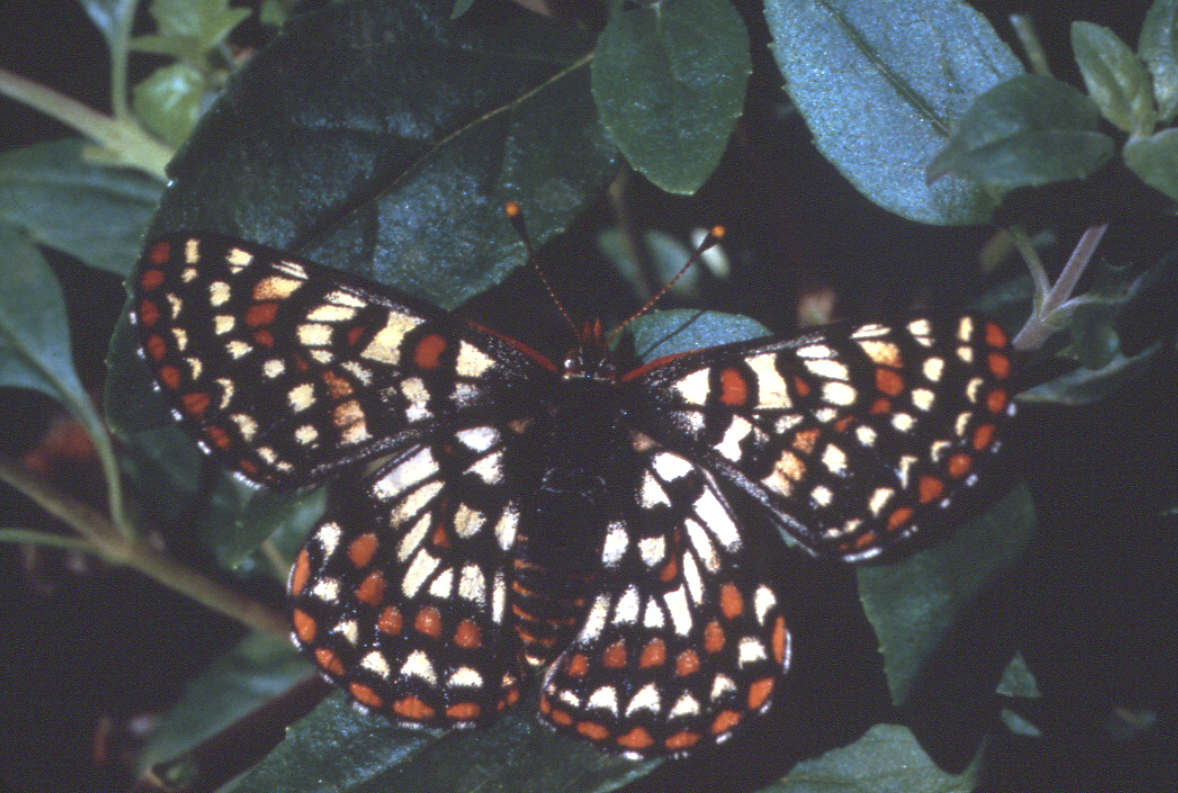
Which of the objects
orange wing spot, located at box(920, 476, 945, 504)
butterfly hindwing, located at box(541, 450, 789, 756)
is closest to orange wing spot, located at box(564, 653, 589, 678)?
butterfly hindwing, located at box(541, 450, 789, 756)

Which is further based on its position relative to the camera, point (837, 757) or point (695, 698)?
point (837, 757)

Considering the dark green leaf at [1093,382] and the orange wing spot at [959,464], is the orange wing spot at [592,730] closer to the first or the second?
the orange wing spot at [959,464]

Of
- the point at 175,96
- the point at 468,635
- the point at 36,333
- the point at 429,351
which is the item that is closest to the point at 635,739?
the point at 468,635

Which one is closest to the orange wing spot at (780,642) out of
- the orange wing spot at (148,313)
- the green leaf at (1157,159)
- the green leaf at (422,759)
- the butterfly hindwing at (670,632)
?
the butterfly hindwing at (670,632)

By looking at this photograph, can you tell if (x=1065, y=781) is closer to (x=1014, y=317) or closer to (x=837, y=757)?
(x=837, y=757)

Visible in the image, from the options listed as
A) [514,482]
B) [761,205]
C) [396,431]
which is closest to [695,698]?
[514,482]

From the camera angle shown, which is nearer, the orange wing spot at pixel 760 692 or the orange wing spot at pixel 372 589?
the orange wing spot at pixel 760 692
